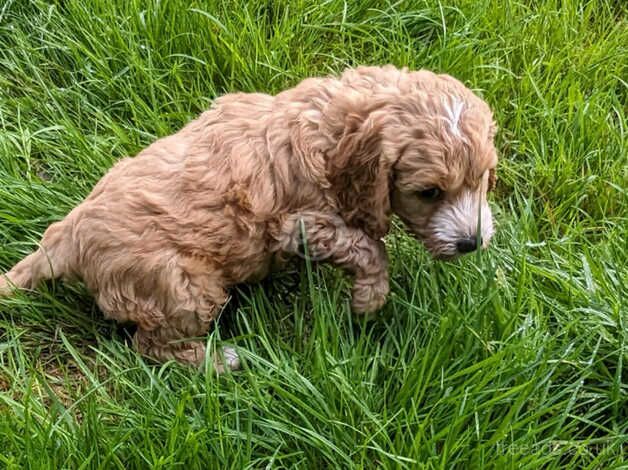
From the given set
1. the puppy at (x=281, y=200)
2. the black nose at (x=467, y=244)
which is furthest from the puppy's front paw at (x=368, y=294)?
the black nose at (x=467, y=244)

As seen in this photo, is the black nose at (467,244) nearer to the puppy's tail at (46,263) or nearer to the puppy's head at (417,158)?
the puppy's head at (417,158)

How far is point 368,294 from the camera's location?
11.2ft

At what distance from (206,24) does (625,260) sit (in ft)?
7.87

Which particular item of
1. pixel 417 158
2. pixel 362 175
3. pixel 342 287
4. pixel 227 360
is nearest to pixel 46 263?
pixel 227 360

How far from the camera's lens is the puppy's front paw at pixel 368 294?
342cm

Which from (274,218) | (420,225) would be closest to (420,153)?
(420,225)

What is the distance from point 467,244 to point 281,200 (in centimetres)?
73

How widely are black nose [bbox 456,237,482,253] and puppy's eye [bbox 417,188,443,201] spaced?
0.62 ft

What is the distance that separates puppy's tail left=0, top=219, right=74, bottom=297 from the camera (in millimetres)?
3396

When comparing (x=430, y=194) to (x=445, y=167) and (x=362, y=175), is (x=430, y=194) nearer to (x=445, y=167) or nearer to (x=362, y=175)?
(x=445, y=167)

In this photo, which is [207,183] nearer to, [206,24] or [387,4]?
[206,24]

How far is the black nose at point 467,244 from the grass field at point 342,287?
16 centimetres

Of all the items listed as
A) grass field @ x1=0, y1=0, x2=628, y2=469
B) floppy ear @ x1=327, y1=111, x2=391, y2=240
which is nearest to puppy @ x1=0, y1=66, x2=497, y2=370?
floppy ear @ x1=327, y1=111, x2=391, y2=240

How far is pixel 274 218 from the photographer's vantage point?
3.33 m
